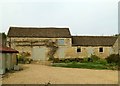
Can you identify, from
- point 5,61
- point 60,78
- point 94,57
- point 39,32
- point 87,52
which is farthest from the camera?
point 87,52

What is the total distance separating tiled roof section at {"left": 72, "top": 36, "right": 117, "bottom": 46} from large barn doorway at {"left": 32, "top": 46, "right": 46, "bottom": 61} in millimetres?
5565

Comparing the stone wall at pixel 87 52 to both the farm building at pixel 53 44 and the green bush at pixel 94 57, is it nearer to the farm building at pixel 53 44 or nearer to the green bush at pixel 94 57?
the farm building at pixel 53 44

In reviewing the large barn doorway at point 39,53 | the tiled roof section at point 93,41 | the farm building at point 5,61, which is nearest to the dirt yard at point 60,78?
the farm building at point 5,61

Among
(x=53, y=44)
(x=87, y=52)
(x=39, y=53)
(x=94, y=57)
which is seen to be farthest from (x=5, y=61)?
(x=87, y=52)

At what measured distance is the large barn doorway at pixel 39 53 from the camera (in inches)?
1892

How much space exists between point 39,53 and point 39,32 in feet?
12.6

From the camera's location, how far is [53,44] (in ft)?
159

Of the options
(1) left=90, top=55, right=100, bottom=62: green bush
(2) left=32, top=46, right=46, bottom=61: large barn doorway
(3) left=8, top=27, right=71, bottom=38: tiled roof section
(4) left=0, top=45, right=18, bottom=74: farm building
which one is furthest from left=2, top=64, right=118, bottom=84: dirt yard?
(3) left=8, top=27, right=71, bottom=38: tiled roof section

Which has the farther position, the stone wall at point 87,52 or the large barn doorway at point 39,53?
the stone wall at point 87,52

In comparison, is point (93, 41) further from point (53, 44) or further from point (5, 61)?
point (5, 61)

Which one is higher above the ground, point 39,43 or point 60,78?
point 39,43

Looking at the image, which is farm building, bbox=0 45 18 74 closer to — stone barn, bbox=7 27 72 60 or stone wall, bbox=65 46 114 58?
stone barn, bbox=7 27 72 60

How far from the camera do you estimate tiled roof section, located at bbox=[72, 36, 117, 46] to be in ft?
163

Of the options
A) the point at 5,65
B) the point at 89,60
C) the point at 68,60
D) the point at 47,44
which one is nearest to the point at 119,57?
the point at 89,60
